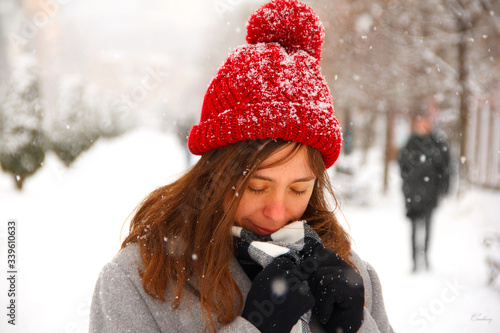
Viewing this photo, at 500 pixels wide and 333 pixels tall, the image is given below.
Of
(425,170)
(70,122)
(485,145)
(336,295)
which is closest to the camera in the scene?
(336,295)

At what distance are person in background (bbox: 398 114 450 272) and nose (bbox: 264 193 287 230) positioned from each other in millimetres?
4205

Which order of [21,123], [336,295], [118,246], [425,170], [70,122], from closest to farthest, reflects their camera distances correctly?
[336,295] → [425,170] → [118,246] → [21,123] → [70,122]

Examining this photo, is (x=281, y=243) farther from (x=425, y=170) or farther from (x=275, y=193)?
(x=425, y=170)

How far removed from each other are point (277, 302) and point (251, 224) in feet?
1.17

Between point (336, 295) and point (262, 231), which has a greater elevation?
point (262, 231)

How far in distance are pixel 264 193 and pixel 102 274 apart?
0.60 meters

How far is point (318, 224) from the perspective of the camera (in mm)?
1583

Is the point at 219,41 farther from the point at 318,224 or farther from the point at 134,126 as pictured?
the point at 134,126

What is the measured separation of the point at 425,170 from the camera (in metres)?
5.00

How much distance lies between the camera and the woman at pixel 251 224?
113 cm

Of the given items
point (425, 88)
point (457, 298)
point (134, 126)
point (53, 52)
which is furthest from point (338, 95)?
point (134, 126)

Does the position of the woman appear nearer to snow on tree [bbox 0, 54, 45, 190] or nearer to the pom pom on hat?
the pom pom on hat

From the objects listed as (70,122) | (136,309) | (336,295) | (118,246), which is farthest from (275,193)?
(70,122)

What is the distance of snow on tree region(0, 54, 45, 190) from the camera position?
848cm
